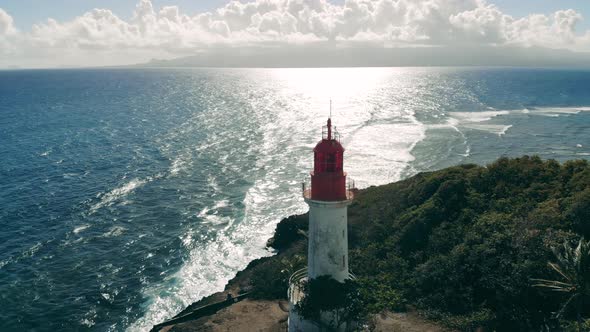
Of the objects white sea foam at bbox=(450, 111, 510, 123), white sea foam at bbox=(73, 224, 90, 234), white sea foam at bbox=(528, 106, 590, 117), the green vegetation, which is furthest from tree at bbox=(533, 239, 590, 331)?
white sea foam at bbox=(528, 106, 590, 117)

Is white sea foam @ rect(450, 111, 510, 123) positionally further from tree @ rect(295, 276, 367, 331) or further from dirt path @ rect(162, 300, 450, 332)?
tree @ rect(295, 276, 367, 331)

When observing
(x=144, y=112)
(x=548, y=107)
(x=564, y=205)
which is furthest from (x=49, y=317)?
(x=548, y=107)

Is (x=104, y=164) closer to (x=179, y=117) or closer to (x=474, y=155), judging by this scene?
(x=179, y=117)

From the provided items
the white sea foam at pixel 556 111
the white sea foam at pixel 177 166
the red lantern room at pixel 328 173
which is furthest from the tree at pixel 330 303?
the white sea foam at pixel 556 111

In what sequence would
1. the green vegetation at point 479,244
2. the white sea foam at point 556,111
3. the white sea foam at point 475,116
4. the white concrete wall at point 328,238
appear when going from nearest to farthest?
1. the white concrete wall at point 328,238
2. the green vegetation at point 479,244
3. the white sea foam at point 475,116
4. the white sea foam at point 556,111

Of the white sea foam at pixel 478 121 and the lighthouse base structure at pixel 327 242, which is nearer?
the lighthouse base structure at pixel 327 242

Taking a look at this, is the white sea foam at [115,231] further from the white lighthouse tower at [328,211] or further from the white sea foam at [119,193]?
the white lighthouse tower at [328,211]

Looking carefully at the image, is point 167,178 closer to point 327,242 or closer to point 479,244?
point 327,242
